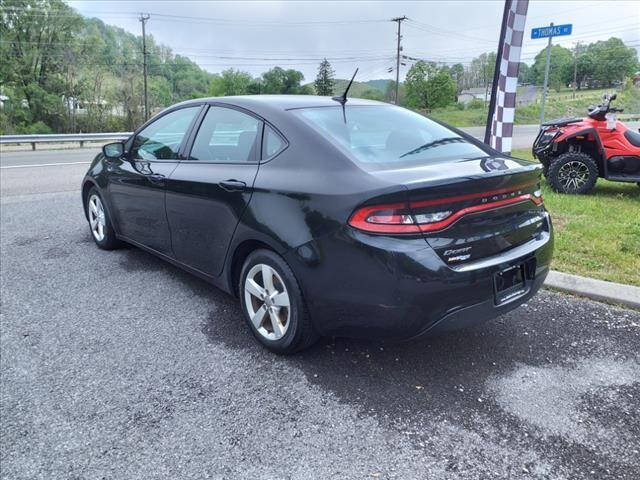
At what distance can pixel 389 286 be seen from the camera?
7.38 feet

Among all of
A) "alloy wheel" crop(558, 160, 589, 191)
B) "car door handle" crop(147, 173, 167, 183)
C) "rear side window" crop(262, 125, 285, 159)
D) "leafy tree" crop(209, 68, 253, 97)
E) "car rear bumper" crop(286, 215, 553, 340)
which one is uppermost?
"leafy tree" crop(209, 68, 253, 97)

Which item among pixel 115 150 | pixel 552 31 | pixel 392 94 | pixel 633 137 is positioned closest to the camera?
pixel 115 150

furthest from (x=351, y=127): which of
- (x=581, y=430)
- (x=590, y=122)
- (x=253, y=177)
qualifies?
(x=590, y=122)

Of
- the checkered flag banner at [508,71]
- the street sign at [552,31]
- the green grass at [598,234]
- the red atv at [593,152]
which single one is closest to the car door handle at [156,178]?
the green grass at [598,234]

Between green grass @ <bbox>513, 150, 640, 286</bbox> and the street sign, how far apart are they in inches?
154

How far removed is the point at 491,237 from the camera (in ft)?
8.05

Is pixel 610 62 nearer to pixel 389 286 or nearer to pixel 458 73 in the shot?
pixel 458 73

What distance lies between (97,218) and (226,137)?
2.33 metres

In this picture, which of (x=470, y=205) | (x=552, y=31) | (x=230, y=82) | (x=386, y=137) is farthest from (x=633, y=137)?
(x=230, y=82)

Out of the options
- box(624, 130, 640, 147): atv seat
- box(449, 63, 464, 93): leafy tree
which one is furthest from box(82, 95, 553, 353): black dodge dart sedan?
box(449, 63, 464, 93): leafy tree

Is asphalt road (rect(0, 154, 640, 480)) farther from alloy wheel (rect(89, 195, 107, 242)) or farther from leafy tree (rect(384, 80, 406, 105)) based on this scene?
leafy tree (rect(384, 80, 406, 105))

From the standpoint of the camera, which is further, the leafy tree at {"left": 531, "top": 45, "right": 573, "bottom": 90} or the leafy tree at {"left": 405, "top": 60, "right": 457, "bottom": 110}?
the leafy tree at {"left": 531, "top": 45, "right": 573, "bottom": 90}

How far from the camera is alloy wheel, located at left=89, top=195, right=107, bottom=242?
4.77m

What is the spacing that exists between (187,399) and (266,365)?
1.60 ft
